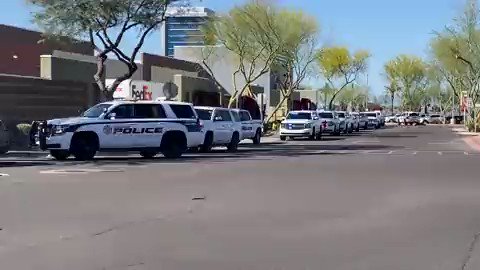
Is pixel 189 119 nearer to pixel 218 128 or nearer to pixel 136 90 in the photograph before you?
pixel 218 128

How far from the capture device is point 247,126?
3881 cm

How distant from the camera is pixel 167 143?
28.4 m

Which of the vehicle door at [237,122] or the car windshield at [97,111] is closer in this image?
the car windshield at [97,111]

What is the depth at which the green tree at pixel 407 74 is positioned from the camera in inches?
4744

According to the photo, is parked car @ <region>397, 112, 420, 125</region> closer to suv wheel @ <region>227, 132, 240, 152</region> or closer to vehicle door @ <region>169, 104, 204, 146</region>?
suv wheel @ <region>227, 132, 240, 152</region>

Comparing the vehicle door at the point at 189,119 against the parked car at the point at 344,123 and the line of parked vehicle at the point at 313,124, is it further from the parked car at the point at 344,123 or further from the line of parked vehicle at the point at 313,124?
the parked car at the point at 344,123

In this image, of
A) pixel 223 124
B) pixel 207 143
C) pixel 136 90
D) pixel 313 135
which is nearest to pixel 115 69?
pixel 136 90

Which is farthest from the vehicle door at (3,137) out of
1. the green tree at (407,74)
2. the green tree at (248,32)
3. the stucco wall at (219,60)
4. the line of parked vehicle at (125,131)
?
the green tree at (407,74)

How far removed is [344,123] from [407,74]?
6196 cm

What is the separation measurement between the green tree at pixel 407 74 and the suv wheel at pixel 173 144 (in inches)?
3657

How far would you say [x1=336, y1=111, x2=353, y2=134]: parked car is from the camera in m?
62.2

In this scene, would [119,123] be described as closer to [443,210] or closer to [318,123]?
[443,210]

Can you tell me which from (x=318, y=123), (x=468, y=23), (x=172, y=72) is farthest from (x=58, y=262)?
(x=468, y=23)

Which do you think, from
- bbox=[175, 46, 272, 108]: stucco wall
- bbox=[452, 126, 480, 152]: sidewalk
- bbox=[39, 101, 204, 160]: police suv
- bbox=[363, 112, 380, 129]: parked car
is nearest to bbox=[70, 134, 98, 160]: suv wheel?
bbox=[39, 101, 204, 160]: police suv
